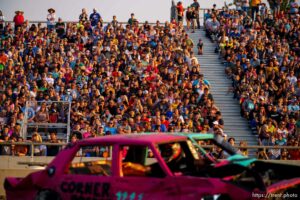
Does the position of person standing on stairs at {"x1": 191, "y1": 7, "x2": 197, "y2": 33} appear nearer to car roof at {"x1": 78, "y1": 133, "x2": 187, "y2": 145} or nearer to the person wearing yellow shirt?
the person wearing yellow shirt

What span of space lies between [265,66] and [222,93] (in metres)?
1.89

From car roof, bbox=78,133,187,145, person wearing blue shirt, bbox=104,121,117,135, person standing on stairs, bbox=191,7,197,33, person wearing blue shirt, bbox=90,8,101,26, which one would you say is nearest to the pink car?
car roof, bbox=78,133,187,145

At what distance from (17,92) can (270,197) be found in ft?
48.9

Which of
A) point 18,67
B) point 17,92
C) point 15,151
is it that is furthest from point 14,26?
point 15,151

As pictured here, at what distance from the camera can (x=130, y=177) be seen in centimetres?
829

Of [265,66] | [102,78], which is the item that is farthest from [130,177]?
[265,66]

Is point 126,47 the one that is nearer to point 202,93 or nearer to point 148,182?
point 202,93

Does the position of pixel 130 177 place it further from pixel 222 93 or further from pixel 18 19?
pixel 18 19

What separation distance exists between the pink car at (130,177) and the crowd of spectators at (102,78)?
309 inches

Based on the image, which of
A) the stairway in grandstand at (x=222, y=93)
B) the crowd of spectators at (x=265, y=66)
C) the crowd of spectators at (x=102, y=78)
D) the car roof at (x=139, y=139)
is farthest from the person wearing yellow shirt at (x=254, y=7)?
the car roof at (x=139, y=139)

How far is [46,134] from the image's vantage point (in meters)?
19.2

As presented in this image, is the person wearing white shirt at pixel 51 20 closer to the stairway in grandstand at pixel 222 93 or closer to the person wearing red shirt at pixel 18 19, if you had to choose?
the person wearing red shirt at pixel 18 19

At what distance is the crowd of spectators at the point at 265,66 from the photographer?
65.0 ft

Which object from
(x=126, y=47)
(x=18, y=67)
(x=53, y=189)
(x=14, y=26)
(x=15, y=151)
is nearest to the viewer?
(x=53, y=189)
